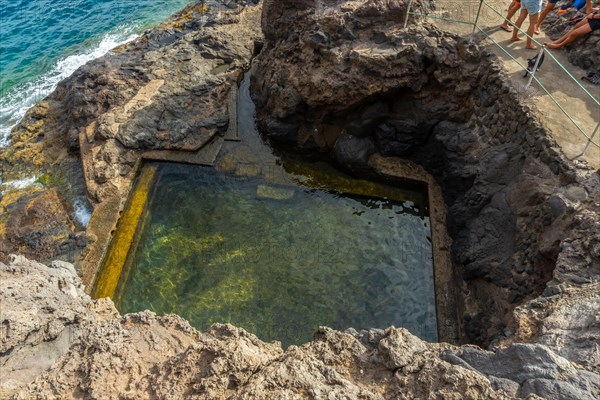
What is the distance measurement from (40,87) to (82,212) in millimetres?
11081

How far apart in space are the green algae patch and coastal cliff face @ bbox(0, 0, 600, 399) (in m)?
0.31

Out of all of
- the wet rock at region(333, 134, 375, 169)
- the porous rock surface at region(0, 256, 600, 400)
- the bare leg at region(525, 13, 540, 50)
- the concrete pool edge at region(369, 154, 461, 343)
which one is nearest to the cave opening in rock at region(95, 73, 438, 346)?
the concrete pool edge at region(369, 154, 461, 343)

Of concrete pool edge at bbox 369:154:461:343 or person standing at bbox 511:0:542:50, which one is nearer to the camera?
concrete pool edge at bbox 369:154:461:343

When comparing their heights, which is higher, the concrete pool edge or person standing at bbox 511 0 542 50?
person standing at bbox 511 0 542 50

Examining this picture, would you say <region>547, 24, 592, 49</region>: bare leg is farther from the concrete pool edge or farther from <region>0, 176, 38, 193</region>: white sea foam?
<region>0, 176, 38, 193</region>: white sea foam

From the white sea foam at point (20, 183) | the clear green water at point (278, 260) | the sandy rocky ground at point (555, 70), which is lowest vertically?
the white sea foam at point (20, 183)

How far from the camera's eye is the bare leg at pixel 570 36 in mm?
8958

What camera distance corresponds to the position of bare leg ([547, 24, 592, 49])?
8958 mm

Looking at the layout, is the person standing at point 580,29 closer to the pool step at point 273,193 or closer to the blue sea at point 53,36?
the pool step at point 273,193

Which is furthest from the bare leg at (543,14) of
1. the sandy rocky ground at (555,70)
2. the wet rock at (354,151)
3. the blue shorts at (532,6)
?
the wet rock at (354,151)

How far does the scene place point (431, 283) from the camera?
9.20m

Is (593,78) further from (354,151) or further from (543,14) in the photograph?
(354,151)

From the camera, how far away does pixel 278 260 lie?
957 cm

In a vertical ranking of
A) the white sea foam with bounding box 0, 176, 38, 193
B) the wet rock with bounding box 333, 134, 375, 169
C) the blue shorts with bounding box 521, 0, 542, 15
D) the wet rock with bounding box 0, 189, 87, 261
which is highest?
the blue shorts with bounding box 521, 0, 542, 15
